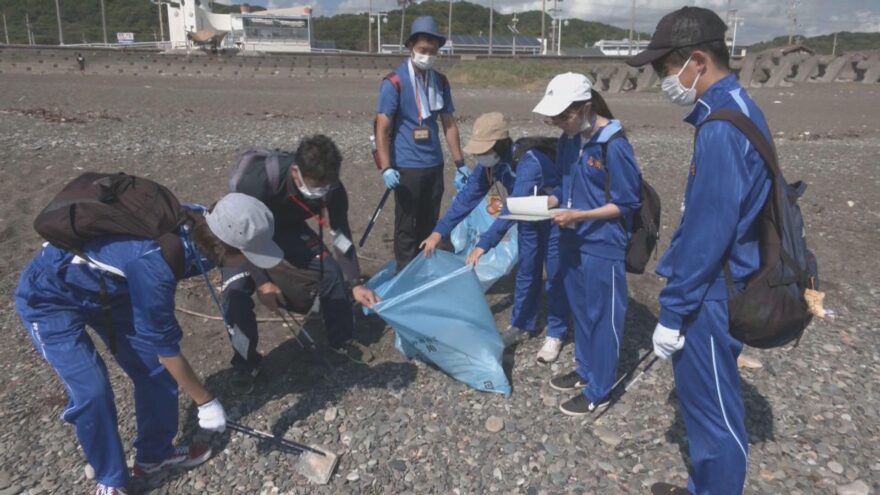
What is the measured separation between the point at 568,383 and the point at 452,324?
29.1 inches

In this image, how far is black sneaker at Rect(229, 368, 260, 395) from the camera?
3307 mm

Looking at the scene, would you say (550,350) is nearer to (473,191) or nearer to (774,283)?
(473,191)

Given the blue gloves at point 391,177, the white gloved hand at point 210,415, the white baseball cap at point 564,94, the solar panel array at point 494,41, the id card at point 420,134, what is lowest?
the white gloved hand at point 210,415

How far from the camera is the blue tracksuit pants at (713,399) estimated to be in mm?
2061

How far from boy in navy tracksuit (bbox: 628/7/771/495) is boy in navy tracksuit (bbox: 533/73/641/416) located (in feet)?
2.00

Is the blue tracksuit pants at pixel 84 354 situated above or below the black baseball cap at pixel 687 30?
below

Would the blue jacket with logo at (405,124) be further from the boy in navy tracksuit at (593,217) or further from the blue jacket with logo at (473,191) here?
the boy in navy tracksuit at (593,217)

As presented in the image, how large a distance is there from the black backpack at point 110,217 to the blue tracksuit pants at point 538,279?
204cm

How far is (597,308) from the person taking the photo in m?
2.94

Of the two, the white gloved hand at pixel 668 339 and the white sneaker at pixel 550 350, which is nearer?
the white gloved hand at pixel 668 339

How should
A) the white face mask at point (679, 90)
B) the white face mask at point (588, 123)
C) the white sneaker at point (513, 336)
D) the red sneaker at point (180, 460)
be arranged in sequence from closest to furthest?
the white face mask at point (679, 90), the red sneaker at point (180, 460), the white face mask at point (588, 123), the white sneaker at point (513, 336)

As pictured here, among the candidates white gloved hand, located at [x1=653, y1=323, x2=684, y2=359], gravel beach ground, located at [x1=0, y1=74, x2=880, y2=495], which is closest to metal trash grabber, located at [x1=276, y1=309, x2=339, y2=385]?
gravel beach ground, located at [x1=0, y1=74, x2=880, y2=495]

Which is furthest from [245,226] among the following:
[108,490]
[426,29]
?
[426,29]

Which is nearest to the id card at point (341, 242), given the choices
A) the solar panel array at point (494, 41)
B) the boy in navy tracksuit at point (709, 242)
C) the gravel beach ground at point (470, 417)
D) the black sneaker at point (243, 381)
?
the gravel beach ground at point (470, 417)
